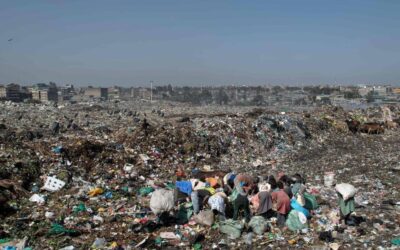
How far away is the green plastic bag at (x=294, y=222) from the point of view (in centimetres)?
679

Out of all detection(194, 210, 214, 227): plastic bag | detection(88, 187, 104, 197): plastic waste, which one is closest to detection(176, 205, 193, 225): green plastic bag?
detection(194, 210, 214, 227): plastic bag

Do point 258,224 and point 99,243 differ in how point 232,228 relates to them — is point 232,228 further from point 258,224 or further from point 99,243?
point 99,243

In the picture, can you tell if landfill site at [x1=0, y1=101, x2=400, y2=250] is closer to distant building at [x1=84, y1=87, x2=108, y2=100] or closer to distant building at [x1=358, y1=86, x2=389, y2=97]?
distant building at [x1=358, y1=86, x2=389, y2=97]

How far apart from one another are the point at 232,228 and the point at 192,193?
3.33 ft

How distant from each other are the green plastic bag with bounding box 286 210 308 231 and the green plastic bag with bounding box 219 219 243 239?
0.82 m

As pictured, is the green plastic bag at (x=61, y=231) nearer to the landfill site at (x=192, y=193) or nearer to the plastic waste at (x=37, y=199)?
the landfill site at (x=192, y=193)

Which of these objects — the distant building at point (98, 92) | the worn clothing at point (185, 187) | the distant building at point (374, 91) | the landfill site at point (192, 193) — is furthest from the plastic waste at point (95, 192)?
the distant building at point (98, 92)

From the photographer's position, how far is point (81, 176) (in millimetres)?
9523

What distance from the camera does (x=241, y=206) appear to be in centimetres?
702

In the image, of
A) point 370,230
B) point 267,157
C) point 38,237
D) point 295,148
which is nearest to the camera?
point 38,237

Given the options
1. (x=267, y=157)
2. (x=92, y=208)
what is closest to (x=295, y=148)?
(x=267, y=157)

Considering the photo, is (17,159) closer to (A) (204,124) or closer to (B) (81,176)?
(B) (81,176)

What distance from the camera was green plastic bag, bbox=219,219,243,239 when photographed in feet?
21.5

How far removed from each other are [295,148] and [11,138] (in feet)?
30.3
